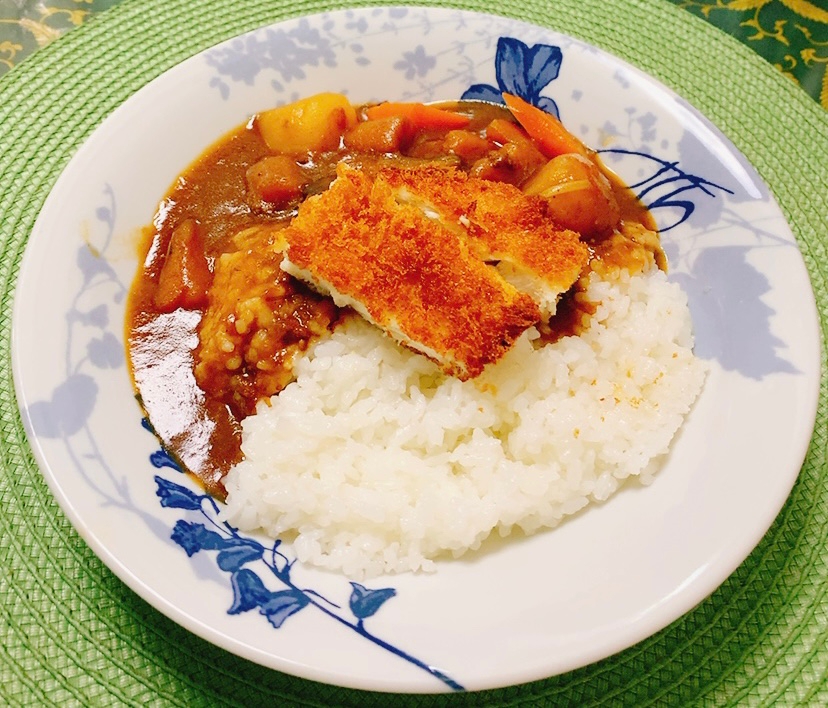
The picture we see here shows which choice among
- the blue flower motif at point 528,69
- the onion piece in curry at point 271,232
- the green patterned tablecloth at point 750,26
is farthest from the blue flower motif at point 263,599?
the green patterned tablecloth at point 750,26

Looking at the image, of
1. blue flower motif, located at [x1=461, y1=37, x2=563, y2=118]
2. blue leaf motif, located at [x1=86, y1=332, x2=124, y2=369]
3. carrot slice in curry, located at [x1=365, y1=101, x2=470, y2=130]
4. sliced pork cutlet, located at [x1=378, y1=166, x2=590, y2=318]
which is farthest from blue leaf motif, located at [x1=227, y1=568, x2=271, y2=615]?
blue flower motif, located at [x1=461, y1=37, x2=563, y2=118]

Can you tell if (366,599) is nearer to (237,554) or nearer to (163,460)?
(237,554)

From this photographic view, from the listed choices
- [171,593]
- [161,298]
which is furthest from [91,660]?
[161,298]

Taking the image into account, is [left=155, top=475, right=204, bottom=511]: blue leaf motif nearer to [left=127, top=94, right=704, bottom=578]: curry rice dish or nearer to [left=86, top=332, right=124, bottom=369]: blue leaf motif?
[left=127, top=94, right=704, bottom=578]: curry rice dish

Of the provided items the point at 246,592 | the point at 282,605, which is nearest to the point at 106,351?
the point at 246,592

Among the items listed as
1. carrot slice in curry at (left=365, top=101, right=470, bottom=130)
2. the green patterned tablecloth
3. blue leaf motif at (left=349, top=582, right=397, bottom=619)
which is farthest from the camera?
the green patterned tablecloth
